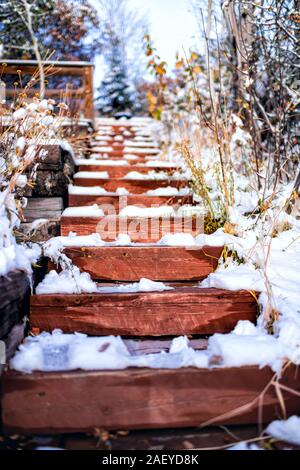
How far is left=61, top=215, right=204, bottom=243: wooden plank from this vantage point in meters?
1.98

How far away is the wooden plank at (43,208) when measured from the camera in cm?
207

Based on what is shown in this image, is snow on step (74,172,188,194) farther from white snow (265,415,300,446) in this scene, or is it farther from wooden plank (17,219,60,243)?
white snow (265,415,300,446)

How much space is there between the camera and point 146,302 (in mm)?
1331

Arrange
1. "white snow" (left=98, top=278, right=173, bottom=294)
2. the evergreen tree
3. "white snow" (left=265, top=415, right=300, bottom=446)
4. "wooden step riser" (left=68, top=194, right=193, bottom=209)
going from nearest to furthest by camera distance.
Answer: "white snow" (left=265, top=415, right=300, bottom=446)
"white snow" (left=98, top=278, right=173, bottom=294)
"wooden step riser" (left=68, top=194, right=193, bottom=209)
the evergreen tree

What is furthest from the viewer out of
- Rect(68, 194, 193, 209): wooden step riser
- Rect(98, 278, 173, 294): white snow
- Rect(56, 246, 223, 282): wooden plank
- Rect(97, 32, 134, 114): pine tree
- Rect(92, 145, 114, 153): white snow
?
Rect(97, 32, 134, 114): pine tree

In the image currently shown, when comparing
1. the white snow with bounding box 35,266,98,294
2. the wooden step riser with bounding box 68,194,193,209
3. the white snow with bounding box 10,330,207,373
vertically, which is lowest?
the white snow with bounding box 10,330,207,373

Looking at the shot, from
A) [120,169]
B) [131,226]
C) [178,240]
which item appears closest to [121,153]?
[120,169]

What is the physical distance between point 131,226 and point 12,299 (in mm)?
958

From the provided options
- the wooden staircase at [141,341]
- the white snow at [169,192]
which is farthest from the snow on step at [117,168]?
the wooden staircase at [141,341]

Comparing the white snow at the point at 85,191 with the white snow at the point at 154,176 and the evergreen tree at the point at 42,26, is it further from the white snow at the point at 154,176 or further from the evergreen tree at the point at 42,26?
the evergreen tree at the point at 42,26

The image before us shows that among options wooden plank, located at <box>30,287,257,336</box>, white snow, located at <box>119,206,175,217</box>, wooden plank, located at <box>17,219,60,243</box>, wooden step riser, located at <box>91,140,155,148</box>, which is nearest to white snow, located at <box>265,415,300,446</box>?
wooden plank, located at <box>30,287,257,336</box>

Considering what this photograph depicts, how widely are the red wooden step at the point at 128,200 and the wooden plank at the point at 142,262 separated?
71 centimetres

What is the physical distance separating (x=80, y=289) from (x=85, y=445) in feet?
1.88

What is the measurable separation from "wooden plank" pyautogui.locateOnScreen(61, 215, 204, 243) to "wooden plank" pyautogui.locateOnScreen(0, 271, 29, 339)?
0.72 m
